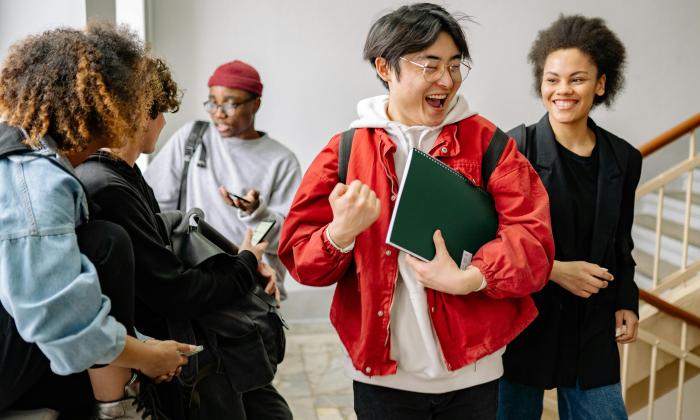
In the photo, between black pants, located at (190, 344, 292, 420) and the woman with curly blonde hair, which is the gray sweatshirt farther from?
the woman with curly blonde hair

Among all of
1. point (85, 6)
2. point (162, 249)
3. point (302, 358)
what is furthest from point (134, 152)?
point (302, 358)

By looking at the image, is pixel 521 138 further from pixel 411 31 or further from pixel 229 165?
pixel 229 165

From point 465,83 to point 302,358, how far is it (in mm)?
2116

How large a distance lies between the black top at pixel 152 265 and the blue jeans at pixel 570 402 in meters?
0.84

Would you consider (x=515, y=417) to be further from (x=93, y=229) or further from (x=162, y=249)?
(x=93, y=229)

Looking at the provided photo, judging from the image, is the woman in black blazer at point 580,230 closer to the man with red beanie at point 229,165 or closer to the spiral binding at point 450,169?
the spiral binding at point 450,169

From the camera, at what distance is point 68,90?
129 cm

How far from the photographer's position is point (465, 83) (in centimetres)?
478

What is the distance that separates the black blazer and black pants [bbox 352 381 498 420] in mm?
367

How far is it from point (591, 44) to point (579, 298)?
0.70m

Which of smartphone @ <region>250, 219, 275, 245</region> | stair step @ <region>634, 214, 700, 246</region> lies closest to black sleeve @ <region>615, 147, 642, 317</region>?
smartphone @ <region>250, 219, 275, 245</region>

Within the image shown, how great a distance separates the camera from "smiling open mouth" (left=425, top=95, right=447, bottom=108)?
1.60 metres

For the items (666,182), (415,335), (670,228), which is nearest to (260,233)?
(415,335)

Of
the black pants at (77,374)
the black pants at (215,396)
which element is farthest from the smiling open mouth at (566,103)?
the black pants at (77,374)
